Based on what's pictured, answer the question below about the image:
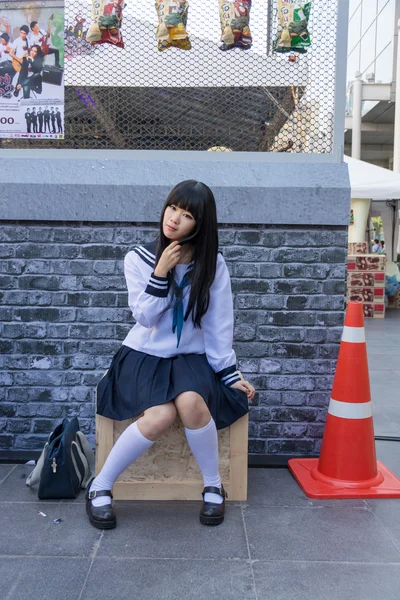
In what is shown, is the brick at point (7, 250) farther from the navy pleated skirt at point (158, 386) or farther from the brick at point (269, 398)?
the brick at point (269, 398)

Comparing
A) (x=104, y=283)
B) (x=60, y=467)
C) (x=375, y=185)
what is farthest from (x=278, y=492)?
(x=375, y=185)

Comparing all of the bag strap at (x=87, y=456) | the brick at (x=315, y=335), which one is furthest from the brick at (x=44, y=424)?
the brick at (x=315, y=335)

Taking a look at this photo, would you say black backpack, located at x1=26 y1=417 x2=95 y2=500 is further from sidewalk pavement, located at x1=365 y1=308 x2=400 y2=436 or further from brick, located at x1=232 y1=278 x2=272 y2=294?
sidewalk pavement, located at x1=365 y1=308 x2=400 y2=436

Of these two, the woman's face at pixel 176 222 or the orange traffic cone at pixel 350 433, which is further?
the orange traffic cone at pixel 350 433

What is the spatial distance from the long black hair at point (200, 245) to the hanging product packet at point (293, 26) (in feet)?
4.27

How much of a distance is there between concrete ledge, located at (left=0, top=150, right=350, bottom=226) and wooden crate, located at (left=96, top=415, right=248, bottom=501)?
1244 mm

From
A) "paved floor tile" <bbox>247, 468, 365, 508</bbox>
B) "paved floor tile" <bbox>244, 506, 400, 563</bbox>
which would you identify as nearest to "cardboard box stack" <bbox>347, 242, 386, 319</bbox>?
"paved floor tile" <bbox>247, 468, 365, 508</bbox>

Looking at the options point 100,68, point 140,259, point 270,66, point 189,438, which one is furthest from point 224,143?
point 189,438

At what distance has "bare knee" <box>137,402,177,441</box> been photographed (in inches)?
110

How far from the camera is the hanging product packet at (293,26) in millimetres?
3604

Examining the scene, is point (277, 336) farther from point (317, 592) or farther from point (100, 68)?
point (100, 68)

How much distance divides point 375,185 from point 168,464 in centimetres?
860

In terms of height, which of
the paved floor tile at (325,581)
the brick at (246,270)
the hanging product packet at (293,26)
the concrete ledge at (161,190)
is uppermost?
the hanging product packet at (293,26)

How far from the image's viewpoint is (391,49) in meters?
20.9
